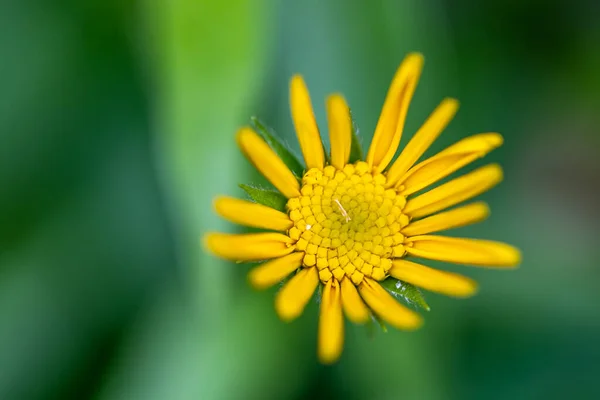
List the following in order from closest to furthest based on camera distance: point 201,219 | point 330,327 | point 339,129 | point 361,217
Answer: point 330,327 → point 339,129 → point 361,217 → point 201,219

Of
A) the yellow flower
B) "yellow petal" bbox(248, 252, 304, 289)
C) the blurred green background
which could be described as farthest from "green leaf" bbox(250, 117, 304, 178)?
the blurred green background

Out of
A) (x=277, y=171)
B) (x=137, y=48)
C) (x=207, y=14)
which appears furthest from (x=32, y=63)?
(x=277, y=171)

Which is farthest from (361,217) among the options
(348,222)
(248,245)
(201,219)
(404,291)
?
(201,219)

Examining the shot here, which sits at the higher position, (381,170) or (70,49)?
(70,49)

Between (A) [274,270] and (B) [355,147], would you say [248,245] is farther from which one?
(B) [355,147]

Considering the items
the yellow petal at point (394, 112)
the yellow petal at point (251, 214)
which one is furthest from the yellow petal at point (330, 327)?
the yellow petal at point (394, 112)

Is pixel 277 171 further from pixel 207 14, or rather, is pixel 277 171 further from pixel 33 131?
pixel 33 131

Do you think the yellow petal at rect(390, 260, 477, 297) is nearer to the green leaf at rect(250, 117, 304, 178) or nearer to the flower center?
the flower center
